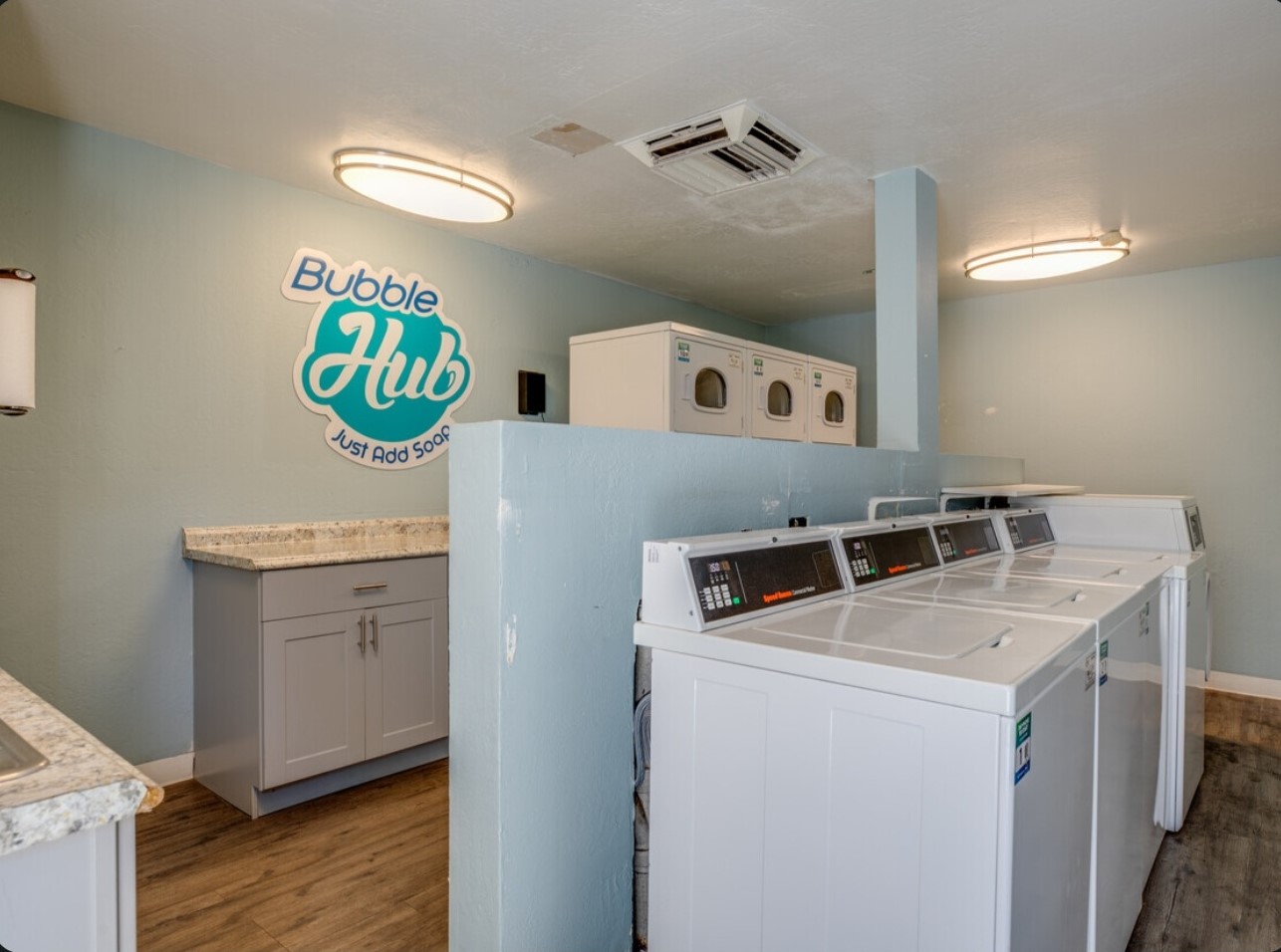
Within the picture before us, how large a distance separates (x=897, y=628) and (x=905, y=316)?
→ 1.96 m

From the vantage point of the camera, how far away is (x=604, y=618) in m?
1.66

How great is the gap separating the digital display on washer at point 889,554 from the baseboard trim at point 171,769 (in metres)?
2.84

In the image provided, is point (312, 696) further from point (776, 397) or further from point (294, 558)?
point (776, 397)

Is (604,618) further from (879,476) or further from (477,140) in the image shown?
(477,140)

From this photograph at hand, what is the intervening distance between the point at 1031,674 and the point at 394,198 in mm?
3067

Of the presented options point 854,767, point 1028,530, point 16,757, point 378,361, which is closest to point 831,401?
point 1028,530

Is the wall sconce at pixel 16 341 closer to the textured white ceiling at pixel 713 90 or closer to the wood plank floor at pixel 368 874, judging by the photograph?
the textured white ceiling at pixel 713 90

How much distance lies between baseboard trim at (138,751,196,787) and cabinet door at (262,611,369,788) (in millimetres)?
612

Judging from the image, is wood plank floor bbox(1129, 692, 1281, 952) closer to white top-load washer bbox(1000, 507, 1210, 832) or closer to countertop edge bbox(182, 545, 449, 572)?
white top-load washer bbox(1000, 507, 1210, 832)

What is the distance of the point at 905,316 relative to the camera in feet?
10.1

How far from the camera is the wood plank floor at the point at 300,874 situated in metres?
2.05

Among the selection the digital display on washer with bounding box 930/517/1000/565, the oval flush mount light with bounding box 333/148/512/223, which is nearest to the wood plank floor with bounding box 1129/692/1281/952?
the digital display on washer with bounding box 930/517/1000/565

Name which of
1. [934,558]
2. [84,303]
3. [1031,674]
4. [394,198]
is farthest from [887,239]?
[84,303]

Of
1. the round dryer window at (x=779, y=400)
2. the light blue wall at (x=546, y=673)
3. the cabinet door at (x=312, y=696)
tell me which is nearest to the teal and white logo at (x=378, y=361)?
the cabinet door at (x=312, y=696)
